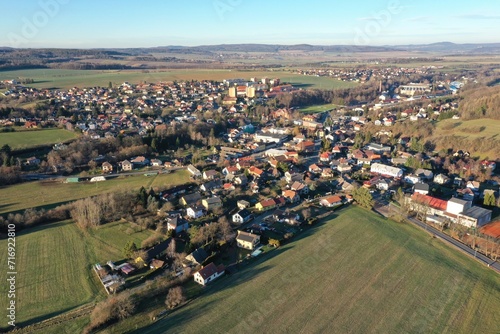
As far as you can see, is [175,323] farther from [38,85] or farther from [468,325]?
[38,85]

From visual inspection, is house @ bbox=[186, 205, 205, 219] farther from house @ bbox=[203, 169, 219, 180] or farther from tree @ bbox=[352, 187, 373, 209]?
tree @ bbox=[352, 187, 373, 209]

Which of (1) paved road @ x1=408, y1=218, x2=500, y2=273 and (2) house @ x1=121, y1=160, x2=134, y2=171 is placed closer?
(1) paved road @ x1=408, y1=218, x2=500, y2=273

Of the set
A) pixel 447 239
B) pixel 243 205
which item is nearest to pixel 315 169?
pixel 243 205

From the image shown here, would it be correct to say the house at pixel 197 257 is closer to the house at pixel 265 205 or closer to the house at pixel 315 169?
the house at pixel 265 205

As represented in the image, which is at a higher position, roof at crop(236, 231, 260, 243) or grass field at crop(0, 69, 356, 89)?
grass field at crop(0, 69, 356, 89)

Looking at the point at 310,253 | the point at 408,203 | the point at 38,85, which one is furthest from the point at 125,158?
the point at 38,85

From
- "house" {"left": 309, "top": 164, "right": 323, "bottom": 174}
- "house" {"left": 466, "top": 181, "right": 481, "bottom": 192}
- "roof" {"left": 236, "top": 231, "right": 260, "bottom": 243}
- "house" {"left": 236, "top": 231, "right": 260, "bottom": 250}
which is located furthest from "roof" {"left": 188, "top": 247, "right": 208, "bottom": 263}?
"house" {"left": 466, "top": 181, "right": 481, "bottom": 192}

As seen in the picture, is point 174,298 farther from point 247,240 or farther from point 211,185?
point 211,185
